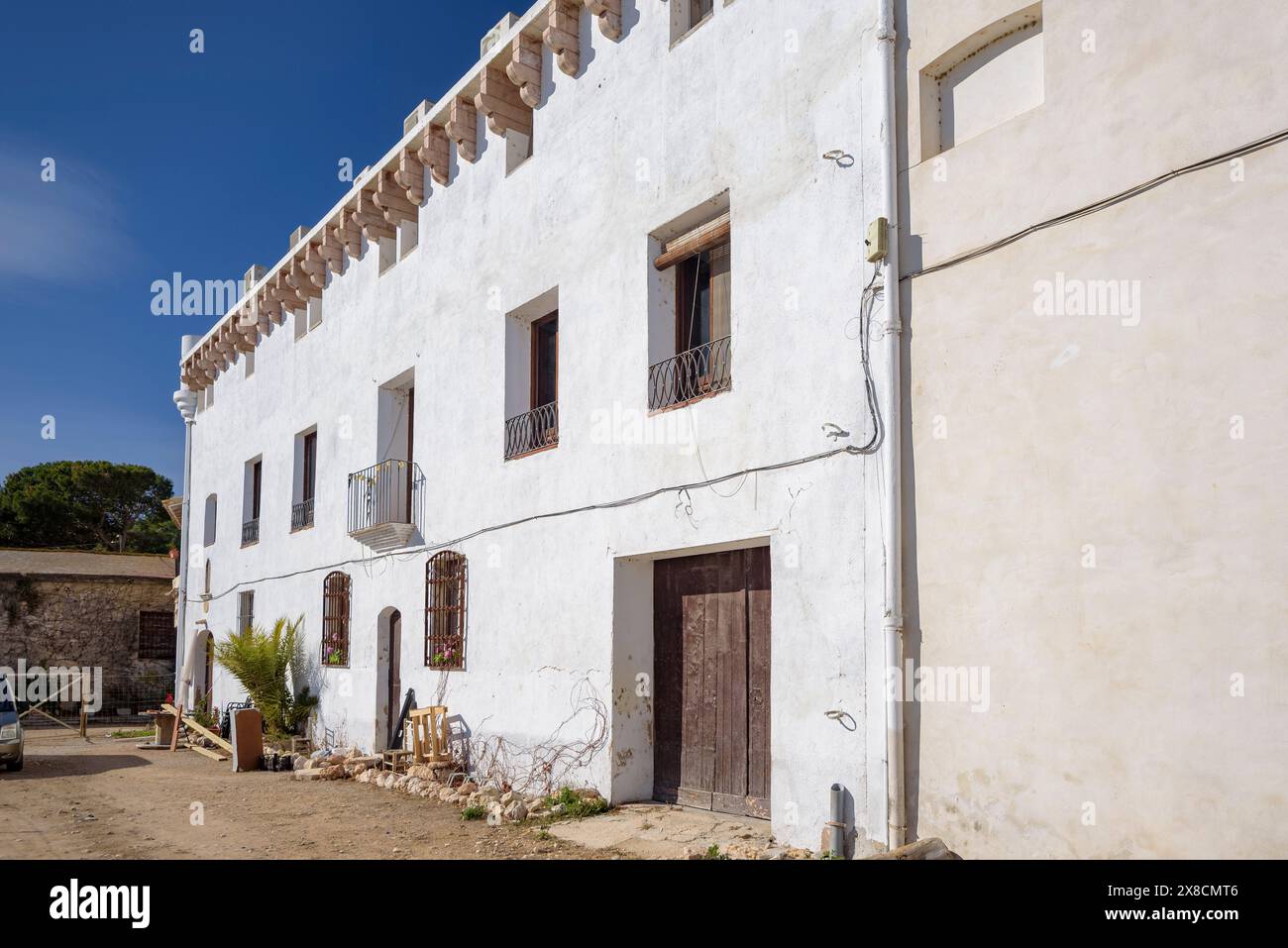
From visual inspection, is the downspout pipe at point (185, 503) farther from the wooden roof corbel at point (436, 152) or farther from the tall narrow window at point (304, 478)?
the wooden roof corbel at point (436, 152)

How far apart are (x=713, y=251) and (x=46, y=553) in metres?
27.7

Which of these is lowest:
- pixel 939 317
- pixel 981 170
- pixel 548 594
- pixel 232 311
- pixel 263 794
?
pixel 263 794

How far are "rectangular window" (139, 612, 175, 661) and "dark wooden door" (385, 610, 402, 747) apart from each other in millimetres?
17971

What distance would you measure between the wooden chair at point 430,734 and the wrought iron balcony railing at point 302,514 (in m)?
6.54

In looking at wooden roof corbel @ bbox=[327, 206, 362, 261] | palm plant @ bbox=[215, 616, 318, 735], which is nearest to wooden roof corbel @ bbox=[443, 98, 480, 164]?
wooden roof corbel @ bbox=[327, 206, 362, 261]

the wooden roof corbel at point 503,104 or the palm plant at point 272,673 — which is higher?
the wooden roof corbel at point 503,104

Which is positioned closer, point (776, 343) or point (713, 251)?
point (776, 343)

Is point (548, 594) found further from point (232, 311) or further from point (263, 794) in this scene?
point (232, 311)

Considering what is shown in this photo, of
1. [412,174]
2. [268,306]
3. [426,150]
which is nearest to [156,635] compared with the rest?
[268,306]

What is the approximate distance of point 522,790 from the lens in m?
10.8

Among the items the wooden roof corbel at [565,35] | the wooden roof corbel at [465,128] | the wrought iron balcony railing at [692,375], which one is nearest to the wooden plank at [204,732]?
the wooden roof corbel at [465,128]

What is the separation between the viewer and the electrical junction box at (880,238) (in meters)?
7.16
